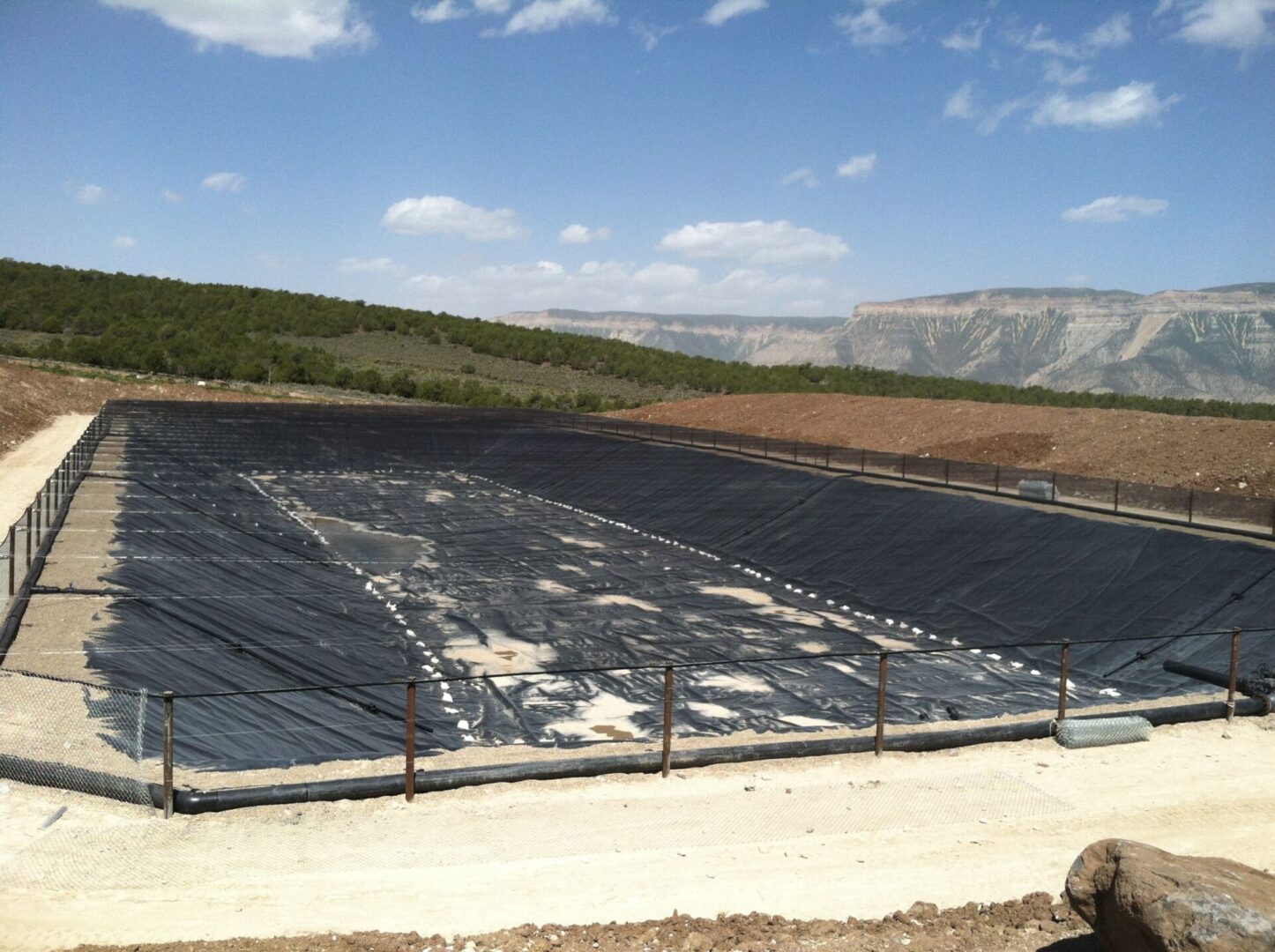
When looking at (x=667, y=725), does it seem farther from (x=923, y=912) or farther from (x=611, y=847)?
(x=923, y=912)

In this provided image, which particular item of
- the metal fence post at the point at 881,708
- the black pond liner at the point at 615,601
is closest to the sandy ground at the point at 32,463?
the black pond liner at the point at 615,601

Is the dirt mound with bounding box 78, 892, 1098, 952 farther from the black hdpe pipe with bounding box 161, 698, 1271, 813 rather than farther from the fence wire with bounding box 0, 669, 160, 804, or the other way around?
the fence wire with bounding box 0, 669, 160, 804

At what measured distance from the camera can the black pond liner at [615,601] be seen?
15.5m

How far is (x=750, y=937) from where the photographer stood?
779 cm

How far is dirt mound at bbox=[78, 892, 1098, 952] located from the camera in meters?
7.58

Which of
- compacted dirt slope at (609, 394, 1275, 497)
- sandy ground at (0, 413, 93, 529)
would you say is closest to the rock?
sandy ground at (0, 413, 93, 529)

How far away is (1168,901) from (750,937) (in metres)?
2.67

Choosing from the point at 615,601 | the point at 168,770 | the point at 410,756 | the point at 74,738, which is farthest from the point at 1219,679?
the point at 74,738

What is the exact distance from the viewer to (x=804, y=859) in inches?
374

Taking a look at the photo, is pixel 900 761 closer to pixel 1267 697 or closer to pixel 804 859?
pixel 804 859

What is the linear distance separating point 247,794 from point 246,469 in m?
34.7

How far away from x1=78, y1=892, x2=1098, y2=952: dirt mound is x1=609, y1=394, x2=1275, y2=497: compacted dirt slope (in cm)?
3173

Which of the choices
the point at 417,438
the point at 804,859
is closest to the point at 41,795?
the point at 804,859

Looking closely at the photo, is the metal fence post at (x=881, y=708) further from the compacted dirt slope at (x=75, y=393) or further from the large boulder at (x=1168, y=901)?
the compacted dirt slope at (x=75, y=393)
